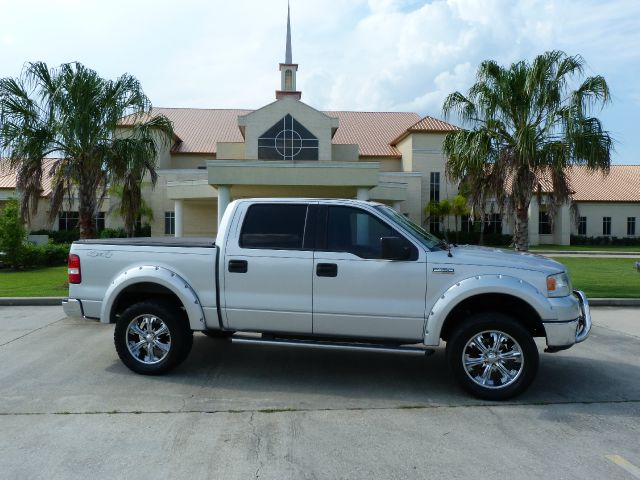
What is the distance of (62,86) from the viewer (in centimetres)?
1530

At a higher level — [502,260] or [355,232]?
[355,232]

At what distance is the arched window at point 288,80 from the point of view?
192 ft

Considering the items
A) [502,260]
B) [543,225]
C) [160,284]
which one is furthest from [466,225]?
[160,284]

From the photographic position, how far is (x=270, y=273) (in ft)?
20.3

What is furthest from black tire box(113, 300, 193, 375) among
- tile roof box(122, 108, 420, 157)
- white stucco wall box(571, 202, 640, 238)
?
white stucco wall box(571, 202, 640, 238)

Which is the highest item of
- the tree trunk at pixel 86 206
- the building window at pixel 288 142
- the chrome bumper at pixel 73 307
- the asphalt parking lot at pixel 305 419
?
the building window at pixel 288 142

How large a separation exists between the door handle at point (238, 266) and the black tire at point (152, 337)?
897 millimetres

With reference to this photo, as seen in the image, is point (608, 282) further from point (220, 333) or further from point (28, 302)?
point (28, 302)

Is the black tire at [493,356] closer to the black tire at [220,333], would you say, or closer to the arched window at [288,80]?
the black tire at [220,333]

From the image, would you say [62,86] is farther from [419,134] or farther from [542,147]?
[419,134]

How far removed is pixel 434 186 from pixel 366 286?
40005mm

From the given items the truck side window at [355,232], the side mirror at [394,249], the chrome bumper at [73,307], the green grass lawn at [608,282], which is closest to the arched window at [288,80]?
the green grass lawn at [608,282]

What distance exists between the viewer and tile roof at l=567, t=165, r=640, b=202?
49.6m

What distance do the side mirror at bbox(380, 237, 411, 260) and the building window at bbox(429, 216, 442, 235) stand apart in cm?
3812
